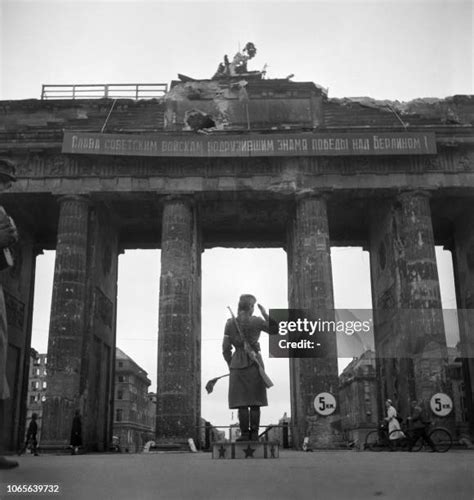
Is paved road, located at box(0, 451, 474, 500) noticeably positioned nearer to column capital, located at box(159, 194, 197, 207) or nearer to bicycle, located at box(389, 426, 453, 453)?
bicycle, located at box(389, 426, 453, 453)

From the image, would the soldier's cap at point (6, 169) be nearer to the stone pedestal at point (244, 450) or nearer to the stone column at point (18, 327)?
the stone pedestal at point (244, 450)

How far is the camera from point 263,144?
2747 cm

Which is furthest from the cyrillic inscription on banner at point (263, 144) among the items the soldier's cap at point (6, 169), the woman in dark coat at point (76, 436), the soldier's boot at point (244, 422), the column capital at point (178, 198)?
the soldier's cap at point (6, 169)

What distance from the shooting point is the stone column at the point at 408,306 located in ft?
83.9

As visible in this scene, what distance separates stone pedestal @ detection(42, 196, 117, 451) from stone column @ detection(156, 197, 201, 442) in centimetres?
330

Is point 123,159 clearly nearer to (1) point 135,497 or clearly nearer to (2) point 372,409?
(1) point 135,497

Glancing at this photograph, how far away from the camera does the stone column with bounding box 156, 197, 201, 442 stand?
25.2 m

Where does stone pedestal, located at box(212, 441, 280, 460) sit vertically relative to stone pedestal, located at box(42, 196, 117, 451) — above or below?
below

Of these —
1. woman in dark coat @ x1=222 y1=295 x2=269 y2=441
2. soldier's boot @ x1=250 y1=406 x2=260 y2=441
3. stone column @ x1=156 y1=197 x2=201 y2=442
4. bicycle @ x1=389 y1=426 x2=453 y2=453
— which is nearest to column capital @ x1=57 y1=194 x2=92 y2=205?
stone column @ x1=156 y1=197 x2=201 y2=442

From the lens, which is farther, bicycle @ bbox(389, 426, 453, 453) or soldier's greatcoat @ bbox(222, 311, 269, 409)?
bicycle @ bbox(389, 426, 453, 453)

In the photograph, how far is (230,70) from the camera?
30.6 metres

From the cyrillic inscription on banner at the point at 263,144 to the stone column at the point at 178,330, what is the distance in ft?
7.85

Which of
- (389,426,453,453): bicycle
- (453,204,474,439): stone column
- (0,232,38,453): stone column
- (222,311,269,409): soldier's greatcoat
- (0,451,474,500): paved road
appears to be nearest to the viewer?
(0,451,474,500): paved road

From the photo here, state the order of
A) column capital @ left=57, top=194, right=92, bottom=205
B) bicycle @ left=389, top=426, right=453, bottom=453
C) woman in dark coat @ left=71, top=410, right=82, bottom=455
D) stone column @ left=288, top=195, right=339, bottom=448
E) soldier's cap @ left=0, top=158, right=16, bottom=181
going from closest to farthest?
soldier's cap @ left=0, top=158, right=16, bottom=181 < bicycle @ left=389, top=426, right=453, bottom=453 < woman in dark coat @ left=71, top=410, right=82, bottom=455 < stone column @ left=288, top=195, right=339, bottom=448 < column capital @ left=57, top=194, right=92, bottom=205
